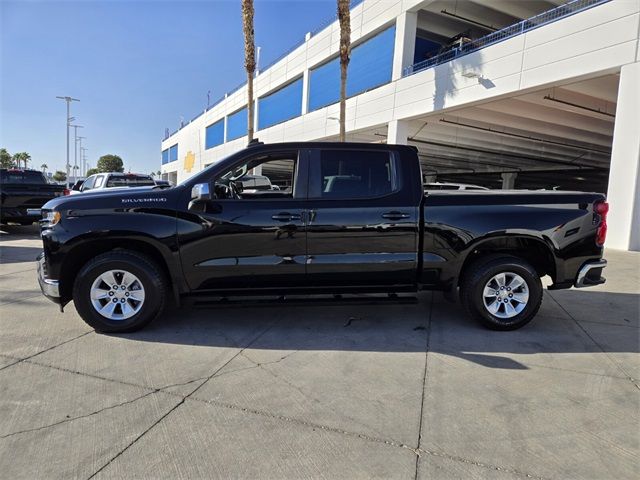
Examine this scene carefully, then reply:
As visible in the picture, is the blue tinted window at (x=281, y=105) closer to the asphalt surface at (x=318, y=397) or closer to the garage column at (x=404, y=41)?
the garage column at (x=404, y=41)

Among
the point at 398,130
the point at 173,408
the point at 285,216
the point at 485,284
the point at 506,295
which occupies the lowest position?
the point at 173,408

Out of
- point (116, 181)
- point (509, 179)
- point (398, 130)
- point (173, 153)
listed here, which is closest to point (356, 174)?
point (116, 181)

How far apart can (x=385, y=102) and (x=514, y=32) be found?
6.29 meters

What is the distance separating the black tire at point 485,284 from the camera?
445 centimetres

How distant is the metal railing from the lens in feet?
38.4

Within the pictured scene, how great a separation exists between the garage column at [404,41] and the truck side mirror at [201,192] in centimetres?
1586

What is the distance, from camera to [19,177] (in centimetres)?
1233

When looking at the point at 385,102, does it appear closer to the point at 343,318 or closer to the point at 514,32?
the point at 514,32

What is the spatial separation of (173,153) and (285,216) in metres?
70.3

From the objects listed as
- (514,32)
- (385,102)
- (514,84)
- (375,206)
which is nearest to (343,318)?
(375,206)

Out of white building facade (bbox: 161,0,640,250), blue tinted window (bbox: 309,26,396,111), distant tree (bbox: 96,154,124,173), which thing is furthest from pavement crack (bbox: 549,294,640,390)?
distant tree (bbox: 96,154,124,173)

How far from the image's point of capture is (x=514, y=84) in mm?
13195

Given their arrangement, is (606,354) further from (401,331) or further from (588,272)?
(401,331)

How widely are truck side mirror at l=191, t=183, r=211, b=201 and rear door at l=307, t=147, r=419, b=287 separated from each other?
100cm
